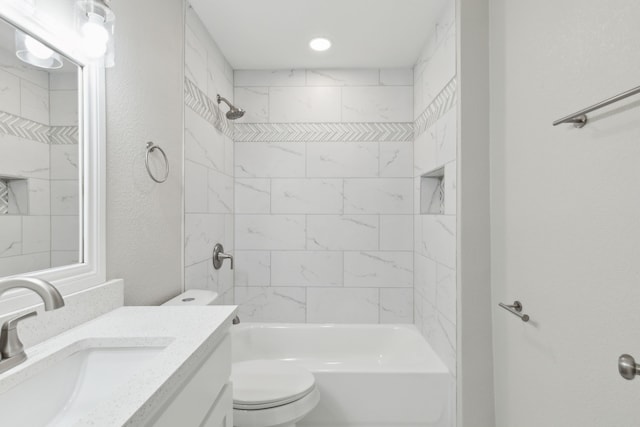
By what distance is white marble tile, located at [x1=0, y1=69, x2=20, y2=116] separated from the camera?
780 millimetres

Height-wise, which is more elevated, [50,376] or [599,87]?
[599,87]

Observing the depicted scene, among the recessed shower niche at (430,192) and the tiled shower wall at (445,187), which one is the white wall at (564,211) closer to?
the tiled shower wall at (445,187)

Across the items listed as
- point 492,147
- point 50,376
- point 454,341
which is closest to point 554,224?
point 492,147

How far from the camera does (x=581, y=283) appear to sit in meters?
0.95

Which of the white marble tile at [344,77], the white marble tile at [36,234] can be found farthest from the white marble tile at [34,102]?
the white marble tile at [344,77]

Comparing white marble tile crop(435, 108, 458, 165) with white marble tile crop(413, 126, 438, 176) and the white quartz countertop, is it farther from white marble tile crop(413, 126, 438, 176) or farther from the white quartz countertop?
the white quartz countertop

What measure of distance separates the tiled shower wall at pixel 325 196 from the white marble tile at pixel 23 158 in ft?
5.54

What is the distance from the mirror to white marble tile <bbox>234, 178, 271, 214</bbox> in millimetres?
1559

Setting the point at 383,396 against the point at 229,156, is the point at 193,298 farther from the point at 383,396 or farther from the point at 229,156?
the point at 229,156

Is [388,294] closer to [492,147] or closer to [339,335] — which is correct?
[339,335]

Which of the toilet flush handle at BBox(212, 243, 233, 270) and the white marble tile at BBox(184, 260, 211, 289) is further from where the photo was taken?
the toilet flush handle at BBox(212, 243, 233, 270)

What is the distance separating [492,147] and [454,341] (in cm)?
96

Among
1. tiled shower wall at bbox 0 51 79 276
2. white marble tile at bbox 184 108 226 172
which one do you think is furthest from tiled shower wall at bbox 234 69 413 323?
tiled shower wall at bbox 0 51 79 276

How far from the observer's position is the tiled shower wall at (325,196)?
2.54 meters
